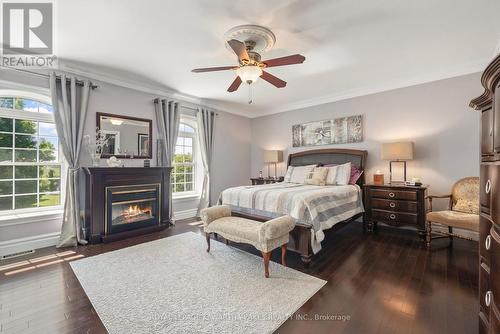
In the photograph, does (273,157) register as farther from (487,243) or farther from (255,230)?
(487,243)

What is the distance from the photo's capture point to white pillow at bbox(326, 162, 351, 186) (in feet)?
14.0

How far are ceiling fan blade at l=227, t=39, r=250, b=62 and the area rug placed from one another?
2388 mm

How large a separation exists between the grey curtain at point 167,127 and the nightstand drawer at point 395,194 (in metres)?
3.85

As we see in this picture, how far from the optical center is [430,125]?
3.93 m

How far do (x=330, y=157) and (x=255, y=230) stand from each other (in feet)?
10.3

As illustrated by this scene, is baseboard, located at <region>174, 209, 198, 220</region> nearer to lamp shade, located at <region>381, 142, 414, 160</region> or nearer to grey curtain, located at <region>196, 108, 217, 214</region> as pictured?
grey curtain, located at <region>196, 108, 217, 214</region>

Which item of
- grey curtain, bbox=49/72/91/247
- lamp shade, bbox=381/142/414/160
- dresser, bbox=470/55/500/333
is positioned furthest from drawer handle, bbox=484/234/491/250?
grey curtain, bbox=49/72/91/247

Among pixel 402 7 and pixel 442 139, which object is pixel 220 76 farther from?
pixel 442 139

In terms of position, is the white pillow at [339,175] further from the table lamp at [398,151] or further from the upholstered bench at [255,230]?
the upholstered bench at [255,230]

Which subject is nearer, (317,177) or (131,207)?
(131,207)

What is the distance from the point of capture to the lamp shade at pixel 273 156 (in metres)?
5.72

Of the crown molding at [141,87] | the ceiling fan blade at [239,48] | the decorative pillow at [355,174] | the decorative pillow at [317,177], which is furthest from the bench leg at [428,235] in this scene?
the crown molding at [141,87]

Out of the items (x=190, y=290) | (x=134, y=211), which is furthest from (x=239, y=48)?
(x=134, y=211)

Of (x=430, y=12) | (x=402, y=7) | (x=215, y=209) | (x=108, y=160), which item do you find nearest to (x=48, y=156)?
(x=108, y=160)
